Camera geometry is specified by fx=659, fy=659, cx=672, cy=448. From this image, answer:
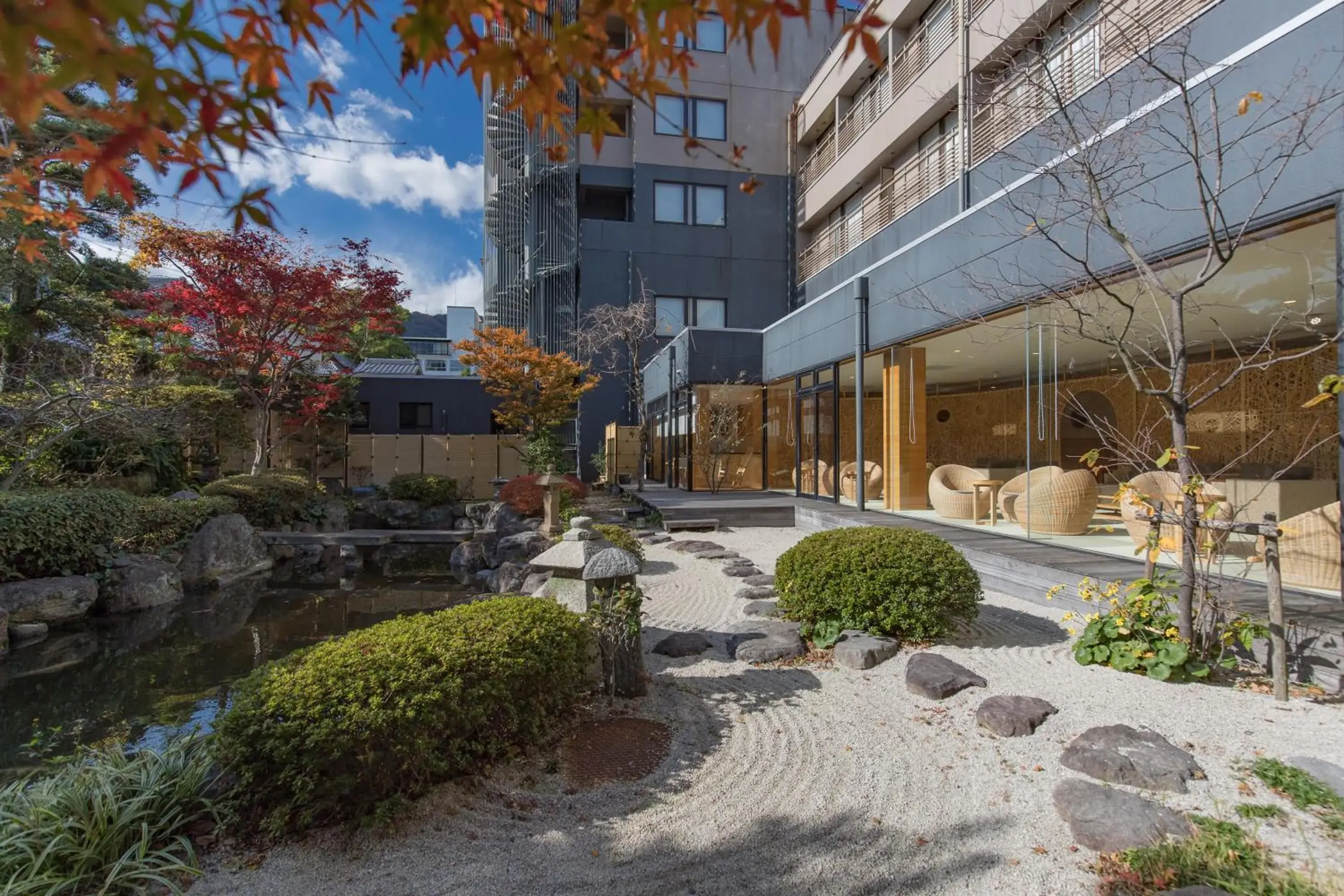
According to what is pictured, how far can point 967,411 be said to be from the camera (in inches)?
530

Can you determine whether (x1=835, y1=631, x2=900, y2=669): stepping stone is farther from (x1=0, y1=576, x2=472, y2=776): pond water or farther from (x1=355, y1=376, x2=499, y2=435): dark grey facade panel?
(x1=355, y1=376, x2=499, y2=435): dark grey facade panel

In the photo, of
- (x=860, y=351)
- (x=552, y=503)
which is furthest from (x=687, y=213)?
(x=552, y=503)

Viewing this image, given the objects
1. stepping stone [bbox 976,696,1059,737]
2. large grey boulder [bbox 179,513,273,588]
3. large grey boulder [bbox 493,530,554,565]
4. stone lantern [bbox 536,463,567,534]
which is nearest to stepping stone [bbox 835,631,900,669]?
stepping stone [bbox 976,696,1059,737]

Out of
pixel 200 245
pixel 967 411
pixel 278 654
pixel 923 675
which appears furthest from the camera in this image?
pixel 967 411

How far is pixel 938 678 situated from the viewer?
333cm

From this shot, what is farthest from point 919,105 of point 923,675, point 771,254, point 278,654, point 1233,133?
point 278,654

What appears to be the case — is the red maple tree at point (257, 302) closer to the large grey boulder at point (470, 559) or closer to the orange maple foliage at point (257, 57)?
the large grey boulder at point (470, 559)

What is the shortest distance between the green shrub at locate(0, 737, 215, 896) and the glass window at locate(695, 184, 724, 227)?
17623 mm

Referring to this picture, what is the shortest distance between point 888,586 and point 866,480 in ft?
20.4

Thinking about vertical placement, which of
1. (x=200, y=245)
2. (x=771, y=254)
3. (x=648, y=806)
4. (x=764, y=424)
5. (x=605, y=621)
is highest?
(x=771, y=254)

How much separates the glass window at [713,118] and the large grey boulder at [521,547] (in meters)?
13.2

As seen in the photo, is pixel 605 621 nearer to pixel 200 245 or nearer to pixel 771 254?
pixel 200 245

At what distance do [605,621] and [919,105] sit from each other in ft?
37.9

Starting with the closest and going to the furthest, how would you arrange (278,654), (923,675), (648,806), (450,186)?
(648,806), (923,675), (450,186), (278,654)
